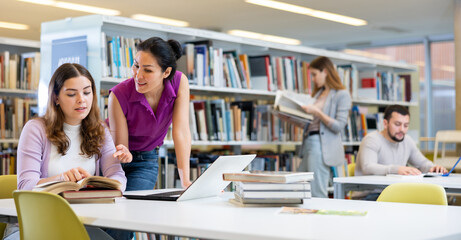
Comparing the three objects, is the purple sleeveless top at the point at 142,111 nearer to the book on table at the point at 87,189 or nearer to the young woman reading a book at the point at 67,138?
the young woman reading a book at the point at 67,138

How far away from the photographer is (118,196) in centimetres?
228

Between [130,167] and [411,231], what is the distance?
1754 mm

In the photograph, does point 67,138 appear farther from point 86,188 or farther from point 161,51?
point 161,51

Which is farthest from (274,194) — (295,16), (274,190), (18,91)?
(295,16)

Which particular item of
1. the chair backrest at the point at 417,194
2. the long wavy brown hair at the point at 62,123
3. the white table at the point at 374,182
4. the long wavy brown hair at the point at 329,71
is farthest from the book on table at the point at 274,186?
the long wavy brown hair at the point at 329,71

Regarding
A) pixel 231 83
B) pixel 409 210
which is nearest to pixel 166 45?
pixel 409 210

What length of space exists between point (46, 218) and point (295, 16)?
25.0ft

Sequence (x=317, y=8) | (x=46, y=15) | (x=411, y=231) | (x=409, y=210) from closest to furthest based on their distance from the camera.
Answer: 1. (x=411, y=231)
2. (x=409, y=210)
3. (x=317, y=8)
4. (x=46, y=15)

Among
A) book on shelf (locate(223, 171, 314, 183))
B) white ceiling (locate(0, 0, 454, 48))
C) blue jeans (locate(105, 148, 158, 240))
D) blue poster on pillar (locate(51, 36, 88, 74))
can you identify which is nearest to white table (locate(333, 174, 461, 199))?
blue jeans (locate(105, 148, 158, 240))

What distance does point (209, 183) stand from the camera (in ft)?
7.94

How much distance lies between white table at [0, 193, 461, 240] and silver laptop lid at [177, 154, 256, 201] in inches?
2.8

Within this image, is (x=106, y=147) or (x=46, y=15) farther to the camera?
(x=46, y=15)

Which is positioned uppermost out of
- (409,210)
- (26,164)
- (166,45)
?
(166,45)

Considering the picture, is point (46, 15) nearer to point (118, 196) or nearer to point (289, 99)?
point (289, 99)
